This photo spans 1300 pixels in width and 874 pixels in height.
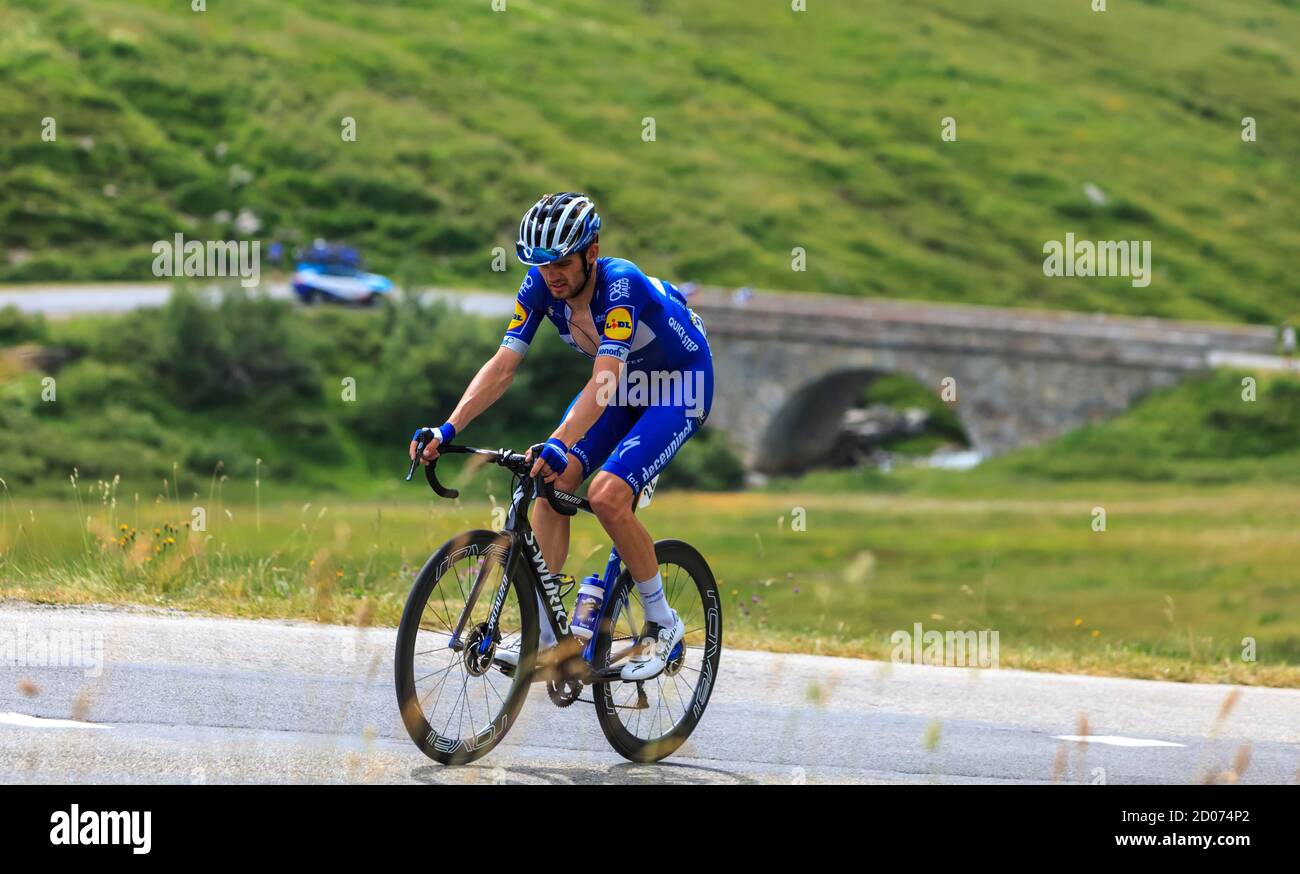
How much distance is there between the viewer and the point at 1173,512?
46.1 metres

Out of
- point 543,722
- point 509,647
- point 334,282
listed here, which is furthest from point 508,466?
point 334,282

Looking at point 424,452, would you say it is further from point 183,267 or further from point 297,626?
point 183,267

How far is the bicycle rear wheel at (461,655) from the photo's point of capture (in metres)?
6.20

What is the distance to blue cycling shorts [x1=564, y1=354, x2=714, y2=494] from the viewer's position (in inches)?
272

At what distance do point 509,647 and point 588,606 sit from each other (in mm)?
422

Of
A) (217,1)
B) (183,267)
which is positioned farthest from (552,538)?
(217,1)

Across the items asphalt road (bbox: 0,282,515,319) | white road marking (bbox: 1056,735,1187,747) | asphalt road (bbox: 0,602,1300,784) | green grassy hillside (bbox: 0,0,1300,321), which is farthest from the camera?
green grassy hillside (bbox: 0,0,1300,321)

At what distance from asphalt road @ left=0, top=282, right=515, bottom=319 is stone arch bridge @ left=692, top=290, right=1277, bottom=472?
7.49 m

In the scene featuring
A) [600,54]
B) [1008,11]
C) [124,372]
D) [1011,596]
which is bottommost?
[1011,596]

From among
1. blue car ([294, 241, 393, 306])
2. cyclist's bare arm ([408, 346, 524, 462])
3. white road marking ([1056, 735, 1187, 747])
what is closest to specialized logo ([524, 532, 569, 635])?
cyclist's bare arm ([408, 346, 524, 462])

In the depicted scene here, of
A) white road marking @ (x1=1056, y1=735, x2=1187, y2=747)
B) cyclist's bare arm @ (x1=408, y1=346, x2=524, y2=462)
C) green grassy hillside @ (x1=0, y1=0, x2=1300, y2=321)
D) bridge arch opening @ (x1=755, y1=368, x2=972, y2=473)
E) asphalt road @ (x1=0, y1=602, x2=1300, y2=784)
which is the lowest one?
white road marking @ (x1=1056, y1=735, x2=1187, y2=747)

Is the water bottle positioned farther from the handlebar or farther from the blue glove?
the blue glove
